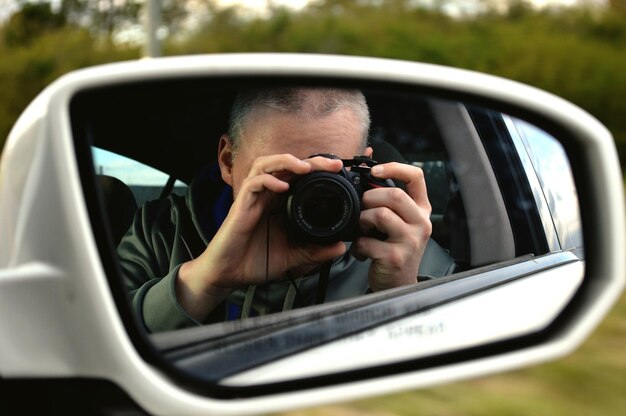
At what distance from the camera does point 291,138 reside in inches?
70.0

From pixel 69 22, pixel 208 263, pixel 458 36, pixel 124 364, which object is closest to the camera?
pixel 124 364

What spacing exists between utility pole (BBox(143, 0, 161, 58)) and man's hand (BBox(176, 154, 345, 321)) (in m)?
5.44

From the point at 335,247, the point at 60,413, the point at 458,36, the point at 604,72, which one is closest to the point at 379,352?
the point at 335,247

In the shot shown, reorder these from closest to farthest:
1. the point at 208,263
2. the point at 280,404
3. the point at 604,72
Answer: the point at 280,404 < the point at 208,263 < the point at 604,72

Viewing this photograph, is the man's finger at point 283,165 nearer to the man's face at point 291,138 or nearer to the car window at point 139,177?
the man's face at point 291,138

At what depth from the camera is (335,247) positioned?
1707mm

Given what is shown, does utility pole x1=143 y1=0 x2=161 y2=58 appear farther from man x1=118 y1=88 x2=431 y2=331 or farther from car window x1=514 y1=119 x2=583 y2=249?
man x1=118 y1=88 x2=431 y2=331

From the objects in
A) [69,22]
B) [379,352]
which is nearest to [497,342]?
[379,352]

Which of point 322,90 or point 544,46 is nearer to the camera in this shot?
point 322,90

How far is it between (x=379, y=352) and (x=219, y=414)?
377 mm

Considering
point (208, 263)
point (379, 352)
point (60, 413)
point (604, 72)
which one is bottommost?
point (60, 413)

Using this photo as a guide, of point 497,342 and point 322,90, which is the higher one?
point 322,90

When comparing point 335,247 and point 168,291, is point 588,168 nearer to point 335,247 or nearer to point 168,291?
point 335,247

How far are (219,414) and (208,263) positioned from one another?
0.32 metres
